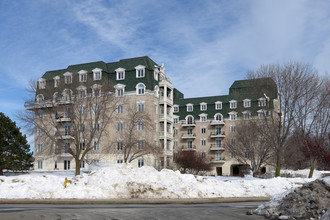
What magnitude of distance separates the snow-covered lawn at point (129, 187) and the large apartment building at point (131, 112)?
41.9 feet

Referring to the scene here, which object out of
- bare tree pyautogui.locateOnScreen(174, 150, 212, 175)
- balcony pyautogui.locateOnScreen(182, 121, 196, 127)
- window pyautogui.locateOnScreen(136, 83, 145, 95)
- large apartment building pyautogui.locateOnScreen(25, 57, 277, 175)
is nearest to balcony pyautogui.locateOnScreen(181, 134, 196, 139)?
large apartment building pyautogui.locateOnScreen(25, 57, 277, 175)

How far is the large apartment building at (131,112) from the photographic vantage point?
3922 cm

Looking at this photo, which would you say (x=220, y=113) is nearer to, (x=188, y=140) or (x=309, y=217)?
(x=188, y=140)

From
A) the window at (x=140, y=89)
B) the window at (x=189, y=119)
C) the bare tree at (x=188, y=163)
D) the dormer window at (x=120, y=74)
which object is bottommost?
the bare tree at (x=188, y=163)

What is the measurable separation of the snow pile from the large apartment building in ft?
69.2

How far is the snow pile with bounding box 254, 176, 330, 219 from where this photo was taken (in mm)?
12047

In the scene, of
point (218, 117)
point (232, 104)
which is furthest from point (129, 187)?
point (218, 117)

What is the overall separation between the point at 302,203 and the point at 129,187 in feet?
37.9

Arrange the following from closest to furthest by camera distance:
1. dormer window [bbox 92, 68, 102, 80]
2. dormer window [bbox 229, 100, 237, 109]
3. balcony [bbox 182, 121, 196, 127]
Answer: dormer window [bbox 92, 68, 102, 80], dormer window [bbox 229, 100, 237, 109], balcony [bbox 182, 121, 196, 127]

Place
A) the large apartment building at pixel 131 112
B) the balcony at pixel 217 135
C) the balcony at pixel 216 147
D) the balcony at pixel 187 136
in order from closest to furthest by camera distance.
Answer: the large apartment building at pixel 131 112, the balcony at pixel 217 135, the balcony at pixel 216 147, the balcony at pixel 187 136

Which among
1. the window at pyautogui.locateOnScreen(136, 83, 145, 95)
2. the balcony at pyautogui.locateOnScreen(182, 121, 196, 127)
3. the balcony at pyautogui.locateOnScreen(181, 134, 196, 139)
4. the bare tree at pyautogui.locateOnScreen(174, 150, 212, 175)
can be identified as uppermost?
the window at pyautogui.locateOnScreen(136, 83, 145, 95)

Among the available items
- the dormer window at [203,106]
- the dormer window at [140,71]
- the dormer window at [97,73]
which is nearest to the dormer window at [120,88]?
the dormer window at [140,71]

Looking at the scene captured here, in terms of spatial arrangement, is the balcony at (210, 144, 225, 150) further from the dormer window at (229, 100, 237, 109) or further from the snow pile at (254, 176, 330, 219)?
the snow pile at (254, 176, 330, 219)

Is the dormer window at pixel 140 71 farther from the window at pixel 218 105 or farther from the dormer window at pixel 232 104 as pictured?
the dormer window at pixel 232 104
